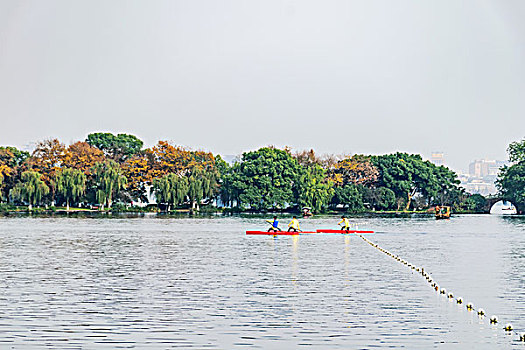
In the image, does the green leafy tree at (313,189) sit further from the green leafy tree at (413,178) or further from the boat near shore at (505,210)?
the boat near shore at (505,210)

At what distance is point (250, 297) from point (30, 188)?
70.5m

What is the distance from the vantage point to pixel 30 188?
88.1 m

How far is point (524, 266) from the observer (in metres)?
32.2

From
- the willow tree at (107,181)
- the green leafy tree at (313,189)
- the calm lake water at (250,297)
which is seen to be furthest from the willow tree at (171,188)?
the calm lake water at (250,297)

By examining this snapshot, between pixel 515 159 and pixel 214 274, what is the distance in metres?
90.5

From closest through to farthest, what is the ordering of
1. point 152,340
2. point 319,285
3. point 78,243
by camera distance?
point 152,340
point 319,285
point 78,243

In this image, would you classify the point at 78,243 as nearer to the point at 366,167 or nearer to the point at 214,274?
the point at 214,274

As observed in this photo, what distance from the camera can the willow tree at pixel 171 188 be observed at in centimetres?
9431

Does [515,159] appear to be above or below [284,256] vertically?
above

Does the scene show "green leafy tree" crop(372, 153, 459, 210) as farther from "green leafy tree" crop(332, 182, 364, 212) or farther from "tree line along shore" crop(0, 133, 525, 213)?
"green leafy tree" crop(332, 182, 364, 212)

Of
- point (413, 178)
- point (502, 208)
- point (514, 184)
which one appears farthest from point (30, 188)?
point (502, 208)

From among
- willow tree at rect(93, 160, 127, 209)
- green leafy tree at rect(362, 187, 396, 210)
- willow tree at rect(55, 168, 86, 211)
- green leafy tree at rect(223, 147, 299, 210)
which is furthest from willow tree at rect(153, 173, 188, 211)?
green leafy tree at rect(362, 187, 396, 210)

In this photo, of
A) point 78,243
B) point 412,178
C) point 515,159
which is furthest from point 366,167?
point 78,243

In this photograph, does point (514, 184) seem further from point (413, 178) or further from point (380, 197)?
point (380, 197)
